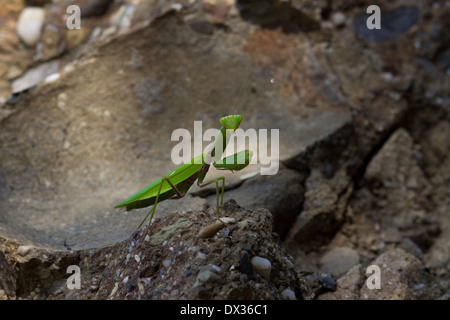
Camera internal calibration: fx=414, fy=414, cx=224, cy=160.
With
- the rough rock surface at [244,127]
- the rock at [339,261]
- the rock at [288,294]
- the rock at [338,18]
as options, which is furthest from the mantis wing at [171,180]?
the rock at [338,18]

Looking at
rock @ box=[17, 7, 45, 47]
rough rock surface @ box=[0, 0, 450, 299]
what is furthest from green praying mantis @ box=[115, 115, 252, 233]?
rock @ box=[17, 7, 45, 47]

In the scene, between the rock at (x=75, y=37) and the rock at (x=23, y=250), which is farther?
the rock at (x=75, y=37)

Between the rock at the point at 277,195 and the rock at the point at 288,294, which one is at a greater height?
the rock at the point at 288,294

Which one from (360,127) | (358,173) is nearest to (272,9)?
(360,127)

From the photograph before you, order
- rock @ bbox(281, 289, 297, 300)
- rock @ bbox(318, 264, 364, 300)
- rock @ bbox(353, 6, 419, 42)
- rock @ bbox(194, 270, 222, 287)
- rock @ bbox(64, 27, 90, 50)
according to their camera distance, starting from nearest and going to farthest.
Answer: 1. rock @ bbox(194, 270, 222, 287)
2. rock @ bbox(281, 289, 297, 300)
3. rock @ bbox(318, 264, 364, 300)
4. rock @ bbox(353, 6, 419, 42)
5. rock @ bbox(64, 27, 90, 50)

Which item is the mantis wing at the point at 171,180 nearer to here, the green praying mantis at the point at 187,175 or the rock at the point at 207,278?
the green praying mantis at the point at 187,175

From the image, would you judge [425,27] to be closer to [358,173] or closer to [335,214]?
[358,173]

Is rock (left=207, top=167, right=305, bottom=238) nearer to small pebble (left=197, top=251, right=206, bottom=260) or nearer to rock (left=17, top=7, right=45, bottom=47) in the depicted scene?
small pebble (left=197, top=251, right=206, bottom=260)
